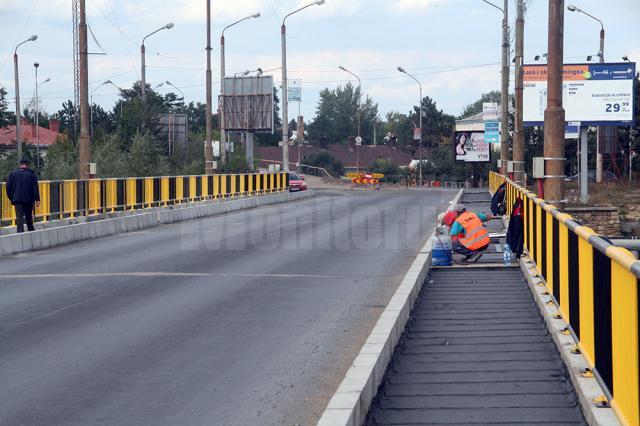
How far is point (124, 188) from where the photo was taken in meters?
31.9

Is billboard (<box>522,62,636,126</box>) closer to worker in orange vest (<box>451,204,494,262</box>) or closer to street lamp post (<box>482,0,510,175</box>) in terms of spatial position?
street lamp post (<box>482,0,510,175</box>)

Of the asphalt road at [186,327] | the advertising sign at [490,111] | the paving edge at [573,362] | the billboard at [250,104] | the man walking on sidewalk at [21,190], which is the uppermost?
the billboard at [250,104]

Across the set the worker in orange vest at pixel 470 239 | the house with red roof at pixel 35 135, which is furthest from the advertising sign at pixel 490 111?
the house with red roof at pixel 35 135

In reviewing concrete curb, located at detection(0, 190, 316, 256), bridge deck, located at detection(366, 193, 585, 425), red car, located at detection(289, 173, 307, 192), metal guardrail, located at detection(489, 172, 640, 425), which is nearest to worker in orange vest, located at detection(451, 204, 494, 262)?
bridge deck, located at detection(366, 193, 585, 425)

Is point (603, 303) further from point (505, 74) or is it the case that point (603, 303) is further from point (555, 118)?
point (505, 74)

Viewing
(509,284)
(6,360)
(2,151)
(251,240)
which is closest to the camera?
(6,360)

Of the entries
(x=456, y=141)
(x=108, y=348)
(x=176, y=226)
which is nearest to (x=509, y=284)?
(x=108, y=348)

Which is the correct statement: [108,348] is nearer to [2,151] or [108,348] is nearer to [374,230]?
[374,230]

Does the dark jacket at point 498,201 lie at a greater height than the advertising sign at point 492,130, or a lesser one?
lesser

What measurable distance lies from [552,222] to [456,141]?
7123 centimetres

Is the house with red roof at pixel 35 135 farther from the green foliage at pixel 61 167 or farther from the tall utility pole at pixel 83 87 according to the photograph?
the tall utility pole at pixel 83 87

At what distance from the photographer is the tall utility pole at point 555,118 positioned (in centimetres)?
1523

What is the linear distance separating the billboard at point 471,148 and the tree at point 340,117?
86.9m

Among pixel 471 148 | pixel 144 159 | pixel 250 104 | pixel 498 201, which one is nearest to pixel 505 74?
pixel 498 201
